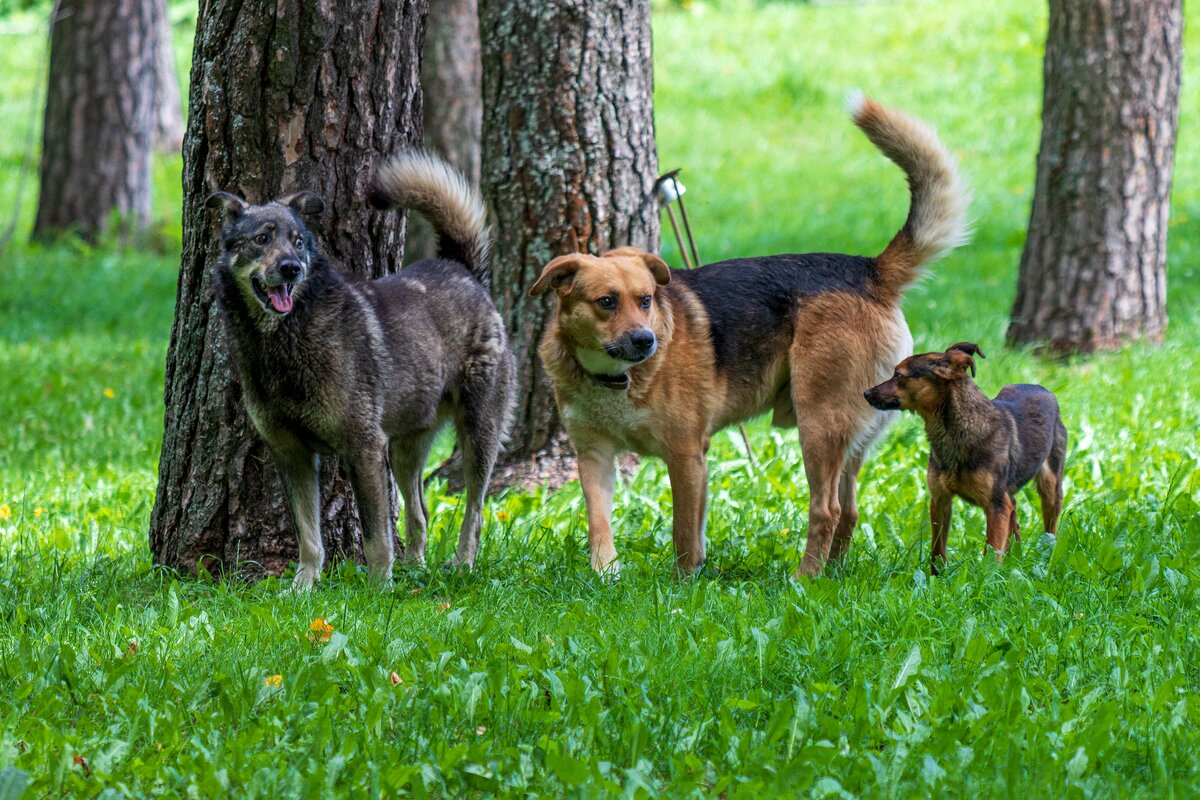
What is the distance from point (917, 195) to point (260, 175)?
2901mm

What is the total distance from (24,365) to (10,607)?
249 inches

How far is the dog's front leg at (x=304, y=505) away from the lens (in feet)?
17.6

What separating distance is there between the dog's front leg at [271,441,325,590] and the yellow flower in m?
0.88

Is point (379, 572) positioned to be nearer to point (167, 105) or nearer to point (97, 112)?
point (97, 112)

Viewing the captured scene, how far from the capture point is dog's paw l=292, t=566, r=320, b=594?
5.30m

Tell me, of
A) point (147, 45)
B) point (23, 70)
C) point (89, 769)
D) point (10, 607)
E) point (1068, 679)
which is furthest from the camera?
point (23, 70)

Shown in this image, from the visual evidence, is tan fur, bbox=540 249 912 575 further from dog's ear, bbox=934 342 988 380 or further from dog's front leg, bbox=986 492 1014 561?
dog's front leg, bbox=986 492 1014 561

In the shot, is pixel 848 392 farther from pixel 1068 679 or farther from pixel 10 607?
pixel 10 607

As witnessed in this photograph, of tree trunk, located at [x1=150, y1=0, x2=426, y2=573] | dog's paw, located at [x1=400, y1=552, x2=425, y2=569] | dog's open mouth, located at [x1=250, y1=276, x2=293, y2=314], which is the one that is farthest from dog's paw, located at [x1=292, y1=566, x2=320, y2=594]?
dog's open mouth, located at [x1=250, y1=276, x2=293, y2=314]

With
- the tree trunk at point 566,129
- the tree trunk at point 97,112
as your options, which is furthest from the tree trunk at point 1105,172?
the tree trunk at point 97,112

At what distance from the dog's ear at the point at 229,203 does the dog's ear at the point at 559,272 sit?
1235 millimetres

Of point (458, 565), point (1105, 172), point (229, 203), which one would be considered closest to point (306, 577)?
point (458, 565)

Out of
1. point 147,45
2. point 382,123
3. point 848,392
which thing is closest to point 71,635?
point 382,123

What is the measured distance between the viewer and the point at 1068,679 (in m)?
3.96
